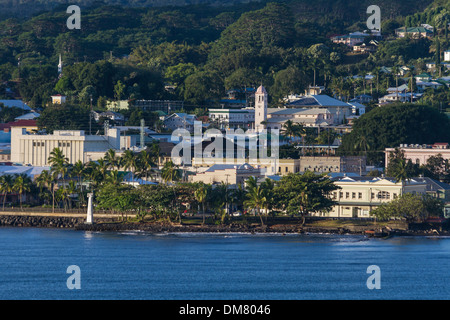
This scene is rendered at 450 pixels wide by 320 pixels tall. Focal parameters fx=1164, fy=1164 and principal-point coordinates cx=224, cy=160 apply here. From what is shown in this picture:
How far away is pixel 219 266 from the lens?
5472cm

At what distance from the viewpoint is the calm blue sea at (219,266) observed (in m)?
48.7

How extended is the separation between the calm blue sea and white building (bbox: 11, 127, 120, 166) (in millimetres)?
21621

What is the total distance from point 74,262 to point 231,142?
104 feet

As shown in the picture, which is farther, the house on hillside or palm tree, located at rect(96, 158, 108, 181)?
the house on hillside

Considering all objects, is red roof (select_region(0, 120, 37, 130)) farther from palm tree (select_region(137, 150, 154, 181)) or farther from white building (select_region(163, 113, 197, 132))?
palm tree (select_region(137, 150, 154, 181))

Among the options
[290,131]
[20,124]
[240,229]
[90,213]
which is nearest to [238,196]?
[240,229]

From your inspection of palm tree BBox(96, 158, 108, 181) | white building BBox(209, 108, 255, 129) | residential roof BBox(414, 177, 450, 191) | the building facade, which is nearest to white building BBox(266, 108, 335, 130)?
white building BBox(209, 108, 255, 129)

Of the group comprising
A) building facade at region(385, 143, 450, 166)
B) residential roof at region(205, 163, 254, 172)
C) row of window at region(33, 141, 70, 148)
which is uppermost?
row of window at region(33, 141, 70, 148)

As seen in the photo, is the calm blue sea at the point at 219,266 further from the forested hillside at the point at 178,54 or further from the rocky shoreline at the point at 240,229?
the forested hillside at the point at 178,54

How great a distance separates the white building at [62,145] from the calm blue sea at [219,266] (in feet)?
70.9

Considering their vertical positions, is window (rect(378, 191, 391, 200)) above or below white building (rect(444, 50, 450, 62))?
below

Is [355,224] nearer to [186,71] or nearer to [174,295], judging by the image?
[174,295]

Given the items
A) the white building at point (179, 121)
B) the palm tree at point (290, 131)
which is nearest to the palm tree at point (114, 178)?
the palm tree at point (290, 131)

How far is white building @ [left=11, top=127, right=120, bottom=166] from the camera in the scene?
88625 millimetres
